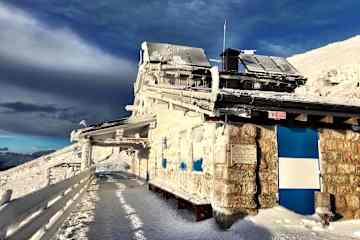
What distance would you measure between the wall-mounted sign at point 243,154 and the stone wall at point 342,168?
2.23 m

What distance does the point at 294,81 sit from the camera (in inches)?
912

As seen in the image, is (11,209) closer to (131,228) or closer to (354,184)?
(131,228)

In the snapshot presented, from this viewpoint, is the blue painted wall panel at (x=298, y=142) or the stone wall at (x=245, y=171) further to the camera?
the blue painted wall panel at (x=298, y=142)

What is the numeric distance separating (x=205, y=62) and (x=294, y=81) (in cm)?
697

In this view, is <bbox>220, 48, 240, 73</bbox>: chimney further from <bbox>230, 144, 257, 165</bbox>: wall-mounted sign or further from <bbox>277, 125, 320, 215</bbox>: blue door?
<bbox>230, 144, 257, 165</bbox>: wall-mounted sign

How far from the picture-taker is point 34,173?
3266 centimetres

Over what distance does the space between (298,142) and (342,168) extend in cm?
151

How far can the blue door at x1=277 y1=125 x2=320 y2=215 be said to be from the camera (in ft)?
25.9

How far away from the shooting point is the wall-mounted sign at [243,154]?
736 centimetres

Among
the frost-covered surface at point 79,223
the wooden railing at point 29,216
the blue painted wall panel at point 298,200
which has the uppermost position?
the wooden railing at point 29,216

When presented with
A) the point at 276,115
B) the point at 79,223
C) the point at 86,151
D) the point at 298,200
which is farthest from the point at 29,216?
the point at 86,151

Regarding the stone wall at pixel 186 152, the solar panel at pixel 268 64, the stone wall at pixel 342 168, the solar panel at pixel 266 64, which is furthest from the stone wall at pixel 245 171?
the solar panel at pixel 268 64

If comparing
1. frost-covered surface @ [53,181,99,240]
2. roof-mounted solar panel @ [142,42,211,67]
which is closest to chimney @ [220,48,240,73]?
roof-mounted solar panel @ [142,42,211,67]

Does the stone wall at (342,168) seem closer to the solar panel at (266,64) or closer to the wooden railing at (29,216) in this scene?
the wooden railing at (29,216)
